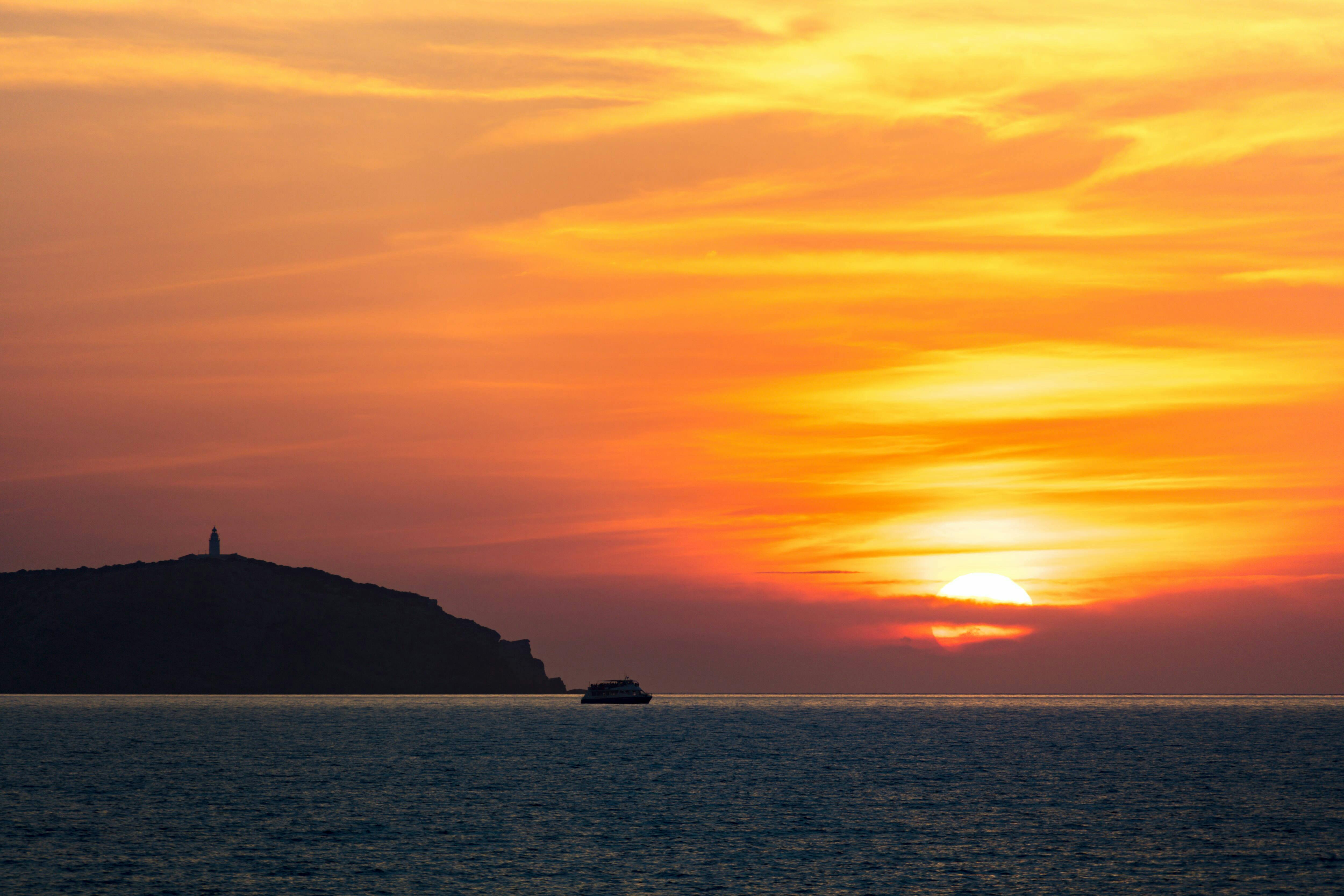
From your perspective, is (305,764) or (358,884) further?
(305,764)

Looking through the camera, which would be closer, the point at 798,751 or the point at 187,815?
the point at 187,815

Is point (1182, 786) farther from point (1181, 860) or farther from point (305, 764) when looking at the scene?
point (305, 764)

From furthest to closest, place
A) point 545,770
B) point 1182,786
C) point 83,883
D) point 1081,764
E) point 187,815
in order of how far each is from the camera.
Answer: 1. point 1081,764
2. point 545,770
3. point 1182,786
4. point 187,815
5. point 83,883

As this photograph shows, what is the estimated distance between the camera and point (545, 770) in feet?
502

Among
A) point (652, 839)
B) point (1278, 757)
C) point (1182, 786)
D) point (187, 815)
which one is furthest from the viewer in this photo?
point (1278, 757)

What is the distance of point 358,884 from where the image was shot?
73938 millimetres

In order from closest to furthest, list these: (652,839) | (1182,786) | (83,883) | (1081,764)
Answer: (83,883) → (652,839) → (1182,786) → (1081,764)

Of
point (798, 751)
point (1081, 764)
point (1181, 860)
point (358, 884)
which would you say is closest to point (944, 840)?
point (1181, 860)

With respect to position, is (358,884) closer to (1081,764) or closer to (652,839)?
(652,839)

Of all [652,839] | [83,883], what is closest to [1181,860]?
[652,839]

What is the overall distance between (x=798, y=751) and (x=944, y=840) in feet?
329

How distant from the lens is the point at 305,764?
6245 inches

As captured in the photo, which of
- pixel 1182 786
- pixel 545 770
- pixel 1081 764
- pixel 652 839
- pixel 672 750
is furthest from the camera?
pixel 672 750

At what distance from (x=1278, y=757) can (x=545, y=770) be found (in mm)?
98570
